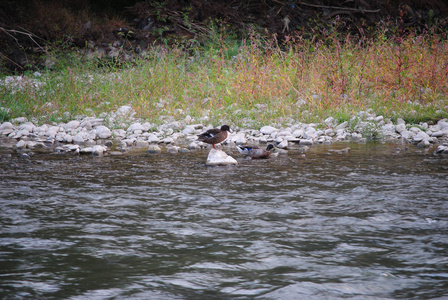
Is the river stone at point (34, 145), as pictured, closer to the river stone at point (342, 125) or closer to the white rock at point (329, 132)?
the white rock at point (329, 132)

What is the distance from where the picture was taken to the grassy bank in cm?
995

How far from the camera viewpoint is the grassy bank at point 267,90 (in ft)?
32.6

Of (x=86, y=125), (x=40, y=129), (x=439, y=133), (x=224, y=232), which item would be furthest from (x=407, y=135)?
(x=40, y=129)

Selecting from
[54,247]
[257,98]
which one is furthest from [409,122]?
[54,247]

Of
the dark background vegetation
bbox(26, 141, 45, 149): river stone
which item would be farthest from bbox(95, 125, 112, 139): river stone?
the dark background vegetation

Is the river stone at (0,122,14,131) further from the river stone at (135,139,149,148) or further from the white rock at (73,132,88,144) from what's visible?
the river stone at (135,139,149,148)

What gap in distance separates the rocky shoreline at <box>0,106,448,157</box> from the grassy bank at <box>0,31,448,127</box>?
0.38 m

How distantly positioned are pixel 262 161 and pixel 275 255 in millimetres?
3714

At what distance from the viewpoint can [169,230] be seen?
3.74 metres

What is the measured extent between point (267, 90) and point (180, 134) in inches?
96.6

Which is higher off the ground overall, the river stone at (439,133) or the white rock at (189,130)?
the river stone at (439,133)

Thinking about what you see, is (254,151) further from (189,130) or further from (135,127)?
(135,127)

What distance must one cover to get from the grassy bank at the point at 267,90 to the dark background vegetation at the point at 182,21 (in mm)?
4137

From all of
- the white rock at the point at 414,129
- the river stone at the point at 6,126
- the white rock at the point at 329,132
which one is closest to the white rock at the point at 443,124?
the white rock at the point at 414,129
